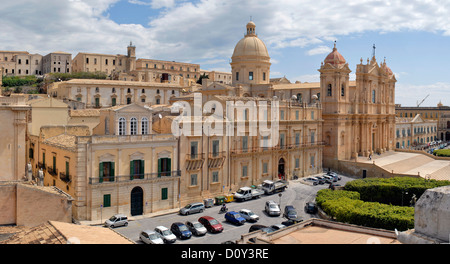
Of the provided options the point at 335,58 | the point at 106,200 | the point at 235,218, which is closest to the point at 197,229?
the point at 235,218

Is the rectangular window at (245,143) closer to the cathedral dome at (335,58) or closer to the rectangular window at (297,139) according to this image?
the rectangular window at (297,139)

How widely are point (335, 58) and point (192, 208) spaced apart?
33686mm

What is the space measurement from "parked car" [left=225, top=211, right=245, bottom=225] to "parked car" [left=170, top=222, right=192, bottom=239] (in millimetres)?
4104

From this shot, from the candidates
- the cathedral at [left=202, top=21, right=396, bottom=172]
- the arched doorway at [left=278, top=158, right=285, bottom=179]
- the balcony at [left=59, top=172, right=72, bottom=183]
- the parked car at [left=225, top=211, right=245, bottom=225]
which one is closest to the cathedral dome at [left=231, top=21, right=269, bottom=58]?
the cathedral at [left=202, top=21, right=396, bottom=172]

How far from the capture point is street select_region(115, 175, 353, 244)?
81.9 ft

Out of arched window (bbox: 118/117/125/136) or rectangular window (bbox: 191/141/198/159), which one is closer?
arched window (bbox: 118/117/125/136)

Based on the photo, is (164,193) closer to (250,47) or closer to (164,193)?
(164,193)

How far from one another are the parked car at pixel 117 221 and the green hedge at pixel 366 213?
50.4 ft

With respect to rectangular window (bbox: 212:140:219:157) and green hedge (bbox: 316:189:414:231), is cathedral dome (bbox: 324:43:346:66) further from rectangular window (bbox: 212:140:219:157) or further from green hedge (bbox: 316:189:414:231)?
green hedge (bbox: 316:189:414:231)

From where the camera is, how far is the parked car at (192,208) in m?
30.0

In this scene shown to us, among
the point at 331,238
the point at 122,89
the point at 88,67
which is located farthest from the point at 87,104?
the point at 331,238
